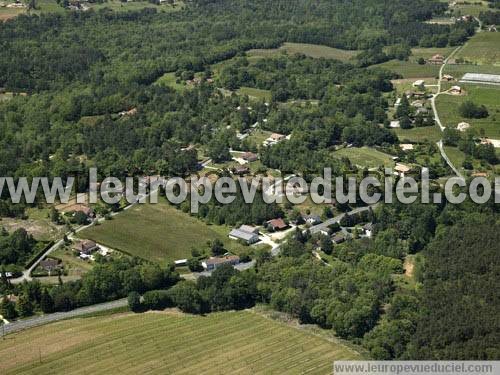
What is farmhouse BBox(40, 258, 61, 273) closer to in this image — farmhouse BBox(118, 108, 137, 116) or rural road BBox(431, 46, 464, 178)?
farmhouse BBox(118, 108, 137, 116)

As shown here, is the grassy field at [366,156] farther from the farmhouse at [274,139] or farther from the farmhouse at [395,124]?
the farmhouse at [395,124]

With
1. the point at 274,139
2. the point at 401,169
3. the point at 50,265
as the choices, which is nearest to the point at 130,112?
the point at 274,139

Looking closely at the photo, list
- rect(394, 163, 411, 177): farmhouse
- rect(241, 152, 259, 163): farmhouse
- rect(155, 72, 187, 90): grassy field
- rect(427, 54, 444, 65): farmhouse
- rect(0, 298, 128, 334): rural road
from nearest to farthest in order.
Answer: rect(0, 298, 128, 334): rural road
rect(394, 163, 411, 177): farmhouse
rect(241, 152, 259, 163): farmhouse
rect(155, 72, 187, 90): grassy field
rect(427, 54, 444, 65): farmhouse


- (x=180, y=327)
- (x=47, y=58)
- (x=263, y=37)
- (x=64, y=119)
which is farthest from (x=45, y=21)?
(x=180, y=327)

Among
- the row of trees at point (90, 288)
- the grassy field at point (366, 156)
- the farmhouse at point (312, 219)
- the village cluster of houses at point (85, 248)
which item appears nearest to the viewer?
the row of trees at point (90, 288)

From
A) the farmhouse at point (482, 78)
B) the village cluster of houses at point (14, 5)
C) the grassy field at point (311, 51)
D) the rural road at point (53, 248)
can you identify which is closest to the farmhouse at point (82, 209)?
the rural road at point (53, 248)

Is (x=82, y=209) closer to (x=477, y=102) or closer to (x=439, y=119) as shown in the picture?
(x=439, y=119)

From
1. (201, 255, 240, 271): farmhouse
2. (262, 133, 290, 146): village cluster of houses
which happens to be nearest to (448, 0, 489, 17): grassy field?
(262, 133, 290, 146): village cluster of houses
